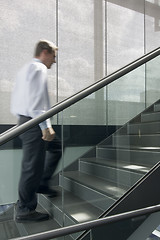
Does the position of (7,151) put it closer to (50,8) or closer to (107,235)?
(107,235)

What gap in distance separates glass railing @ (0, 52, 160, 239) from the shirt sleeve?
27 cm

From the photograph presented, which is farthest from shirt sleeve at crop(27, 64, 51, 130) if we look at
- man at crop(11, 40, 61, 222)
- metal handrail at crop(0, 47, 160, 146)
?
metal handrail at crop(0, 47, 160, 146)

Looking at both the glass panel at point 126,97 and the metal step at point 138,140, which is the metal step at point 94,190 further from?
the glass panel at point 126,97

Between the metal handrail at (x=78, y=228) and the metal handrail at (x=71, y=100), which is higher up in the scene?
the metal handrail at (x=71, y=100)

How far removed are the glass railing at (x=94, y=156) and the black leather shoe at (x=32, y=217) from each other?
33mm

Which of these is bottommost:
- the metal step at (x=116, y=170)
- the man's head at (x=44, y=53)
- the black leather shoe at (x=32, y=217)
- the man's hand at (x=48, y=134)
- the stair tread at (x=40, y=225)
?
the stair tread at (x=40, y=225)

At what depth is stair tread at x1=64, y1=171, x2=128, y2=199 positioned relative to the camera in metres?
1.73

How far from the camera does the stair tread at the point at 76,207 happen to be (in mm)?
1654

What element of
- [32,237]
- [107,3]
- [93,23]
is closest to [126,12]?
[107,3]

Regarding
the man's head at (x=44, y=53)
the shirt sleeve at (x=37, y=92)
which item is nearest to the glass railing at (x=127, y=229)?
the shirt sleeve at (x=37, y=92)

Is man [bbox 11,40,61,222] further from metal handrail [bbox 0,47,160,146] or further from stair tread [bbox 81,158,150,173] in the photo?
stair tread [bbox 81,158,150,173]

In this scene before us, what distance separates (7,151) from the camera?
4.61 feet

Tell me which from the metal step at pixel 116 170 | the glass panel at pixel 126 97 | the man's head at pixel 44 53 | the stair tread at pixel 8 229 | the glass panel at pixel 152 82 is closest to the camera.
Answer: the stair tread at pixel 8 229

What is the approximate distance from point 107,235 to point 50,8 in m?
2.99
